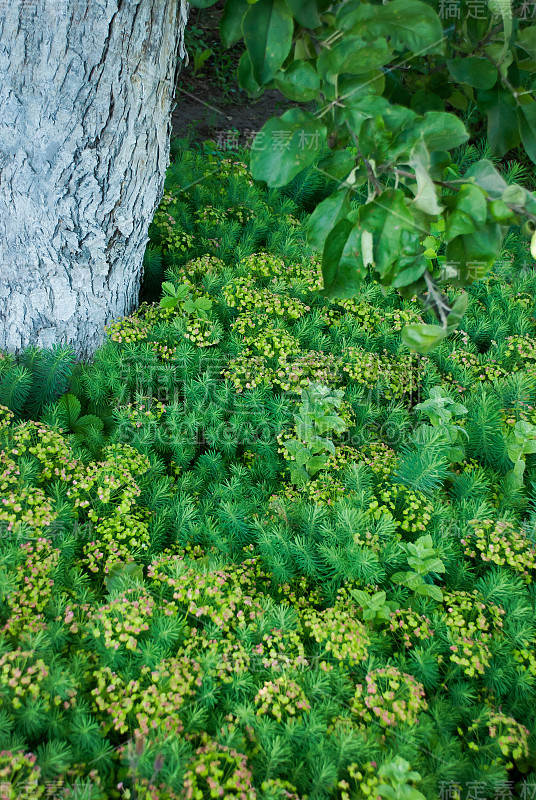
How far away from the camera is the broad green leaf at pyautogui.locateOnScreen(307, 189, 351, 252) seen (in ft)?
4.54

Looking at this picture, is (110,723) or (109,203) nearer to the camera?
(110,723)

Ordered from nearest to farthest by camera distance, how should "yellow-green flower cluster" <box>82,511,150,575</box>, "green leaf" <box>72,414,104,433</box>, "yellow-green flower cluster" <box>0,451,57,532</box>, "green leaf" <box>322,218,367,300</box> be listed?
"green leaf" <box>322,218,367,300</box>
"yellow-green flower cluster" <box>0,451,57,532</box>
"yellow-green flower cluster" <box>82,511,150,575</box>
"green leaf" <box>72,414,104,433</box>

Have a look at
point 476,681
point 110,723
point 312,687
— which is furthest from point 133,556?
point 476,681

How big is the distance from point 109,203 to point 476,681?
270 centimetres

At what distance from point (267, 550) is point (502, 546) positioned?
3.10 ft

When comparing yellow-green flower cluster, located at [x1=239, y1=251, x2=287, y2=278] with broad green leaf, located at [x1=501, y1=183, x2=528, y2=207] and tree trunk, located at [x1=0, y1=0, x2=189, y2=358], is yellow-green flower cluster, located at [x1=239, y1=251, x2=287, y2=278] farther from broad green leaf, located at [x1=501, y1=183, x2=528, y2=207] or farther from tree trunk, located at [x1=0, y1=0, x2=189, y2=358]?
broad green leaf, located at [x1=501, y1=183, x2=528, y2=207]

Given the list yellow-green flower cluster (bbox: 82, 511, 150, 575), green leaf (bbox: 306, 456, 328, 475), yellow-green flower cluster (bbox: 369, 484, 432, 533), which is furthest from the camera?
green leaf (bbox: 306, 456, 328, 475)

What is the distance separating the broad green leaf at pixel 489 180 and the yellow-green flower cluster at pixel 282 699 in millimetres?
1533

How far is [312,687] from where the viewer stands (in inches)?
68.1

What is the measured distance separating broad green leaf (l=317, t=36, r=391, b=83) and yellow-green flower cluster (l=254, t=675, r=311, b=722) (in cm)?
173

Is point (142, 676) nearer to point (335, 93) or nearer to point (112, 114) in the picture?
point (335, 93)

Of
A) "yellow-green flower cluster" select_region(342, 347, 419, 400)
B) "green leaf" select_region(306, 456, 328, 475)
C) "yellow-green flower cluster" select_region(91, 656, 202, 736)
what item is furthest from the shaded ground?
"yellow-green flower cluster" select_region(91, 656, 202, 736)

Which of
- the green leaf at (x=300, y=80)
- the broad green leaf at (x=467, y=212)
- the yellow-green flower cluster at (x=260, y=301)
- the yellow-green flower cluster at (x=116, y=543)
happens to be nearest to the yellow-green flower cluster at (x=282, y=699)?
the yellow-green flower cluster at (x=116, y=543)

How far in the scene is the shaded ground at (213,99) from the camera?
19.7ft
